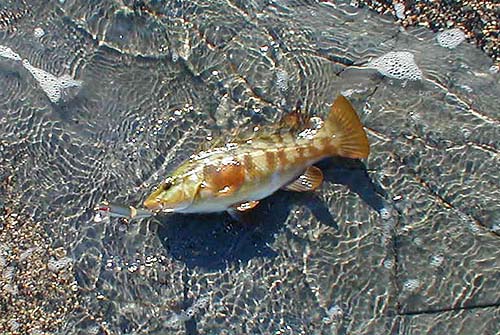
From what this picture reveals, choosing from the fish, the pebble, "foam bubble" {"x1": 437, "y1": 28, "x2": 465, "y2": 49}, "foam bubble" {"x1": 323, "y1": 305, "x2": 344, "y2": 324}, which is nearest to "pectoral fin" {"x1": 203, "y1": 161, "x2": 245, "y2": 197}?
the fish

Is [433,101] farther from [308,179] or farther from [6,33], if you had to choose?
[6,33]

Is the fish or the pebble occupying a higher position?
the pebble

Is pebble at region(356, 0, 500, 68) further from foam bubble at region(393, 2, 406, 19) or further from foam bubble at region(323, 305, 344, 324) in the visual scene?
foam bubble at region(323, 305, 344, 324)

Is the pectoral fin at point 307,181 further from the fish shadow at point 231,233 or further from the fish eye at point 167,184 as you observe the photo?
the fish eye at point 167,184

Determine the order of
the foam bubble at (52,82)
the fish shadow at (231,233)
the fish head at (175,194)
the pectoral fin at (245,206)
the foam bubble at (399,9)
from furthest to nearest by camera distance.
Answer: the foam bubble at (399,9)
the foam bubble at (52,82)
the fish shadow at (231,233)
the pectoral fin at (245,206)
the fish head at (175,194)

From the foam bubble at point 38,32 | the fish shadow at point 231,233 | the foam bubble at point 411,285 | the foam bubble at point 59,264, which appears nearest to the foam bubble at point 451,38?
the fish shadow at point 231,233

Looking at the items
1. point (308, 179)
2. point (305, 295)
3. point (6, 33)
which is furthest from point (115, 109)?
point (305, 295)
